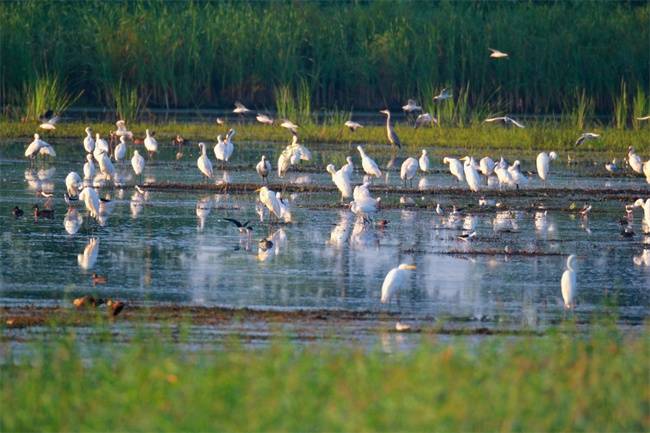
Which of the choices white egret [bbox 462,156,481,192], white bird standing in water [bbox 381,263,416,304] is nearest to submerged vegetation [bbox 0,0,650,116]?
white egret [bbox 462,156,481,192]

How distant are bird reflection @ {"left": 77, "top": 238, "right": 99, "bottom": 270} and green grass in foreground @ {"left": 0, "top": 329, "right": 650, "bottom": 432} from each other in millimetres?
4499

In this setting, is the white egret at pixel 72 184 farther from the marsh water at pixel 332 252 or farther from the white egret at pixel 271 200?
the white egret at pixel 271 200

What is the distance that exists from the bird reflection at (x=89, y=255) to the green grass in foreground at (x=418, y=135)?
13.4 metres

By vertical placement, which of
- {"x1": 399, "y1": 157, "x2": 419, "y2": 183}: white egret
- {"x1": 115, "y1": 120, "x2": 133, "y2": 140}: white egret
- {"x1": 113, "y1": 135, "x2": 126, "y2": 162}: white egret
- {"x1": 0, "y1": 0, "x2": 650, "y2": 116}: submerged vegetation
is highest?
{"x1": 0, "y1": 0, "x2": 650, "y2": 116}: submerged vegetation

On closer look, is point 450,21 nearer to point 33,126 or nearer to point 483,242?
point 33,126

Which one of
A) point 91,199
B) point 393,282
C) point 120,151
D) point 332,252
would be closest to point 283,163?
point 120,151

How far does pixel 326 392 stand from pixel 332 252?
6.77 metres

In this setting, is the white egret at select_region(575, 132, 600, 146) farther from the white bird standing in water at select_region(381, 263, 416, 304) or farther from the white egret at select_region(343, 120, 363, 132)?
the white bird standing in water at select_region(381, 263, 416, 304)

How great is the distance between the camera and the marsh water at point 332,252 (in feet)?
37.6

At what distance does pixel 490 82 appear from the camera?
1325 inches

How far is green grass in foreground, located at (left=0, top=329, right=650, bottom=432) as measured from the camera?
7016 mm

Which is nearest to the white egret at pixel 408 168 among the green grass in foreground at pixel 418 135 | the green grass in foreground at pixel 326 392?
the green grass in foreground at pixel 418 135

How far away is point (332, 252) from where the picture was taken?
14.2 metres

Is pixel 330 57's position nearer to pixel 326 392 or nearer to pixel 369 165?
pixel 369 165
